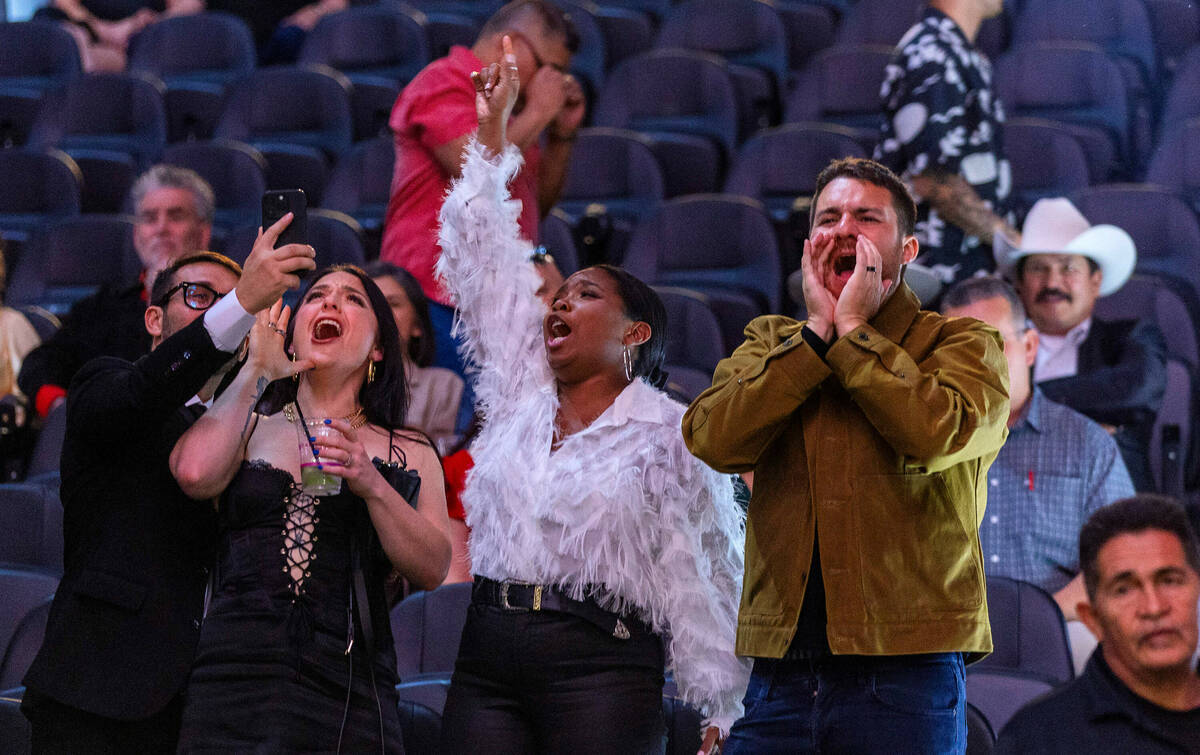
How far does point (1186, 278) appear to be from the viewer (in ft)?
16.5

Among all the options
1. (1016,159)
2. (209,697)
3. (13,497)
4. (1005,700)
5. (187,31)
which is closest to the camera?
(209,697)

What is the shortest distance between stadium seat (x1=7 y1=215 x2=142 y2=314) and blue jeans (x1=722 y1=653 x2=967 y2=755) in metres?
3.85

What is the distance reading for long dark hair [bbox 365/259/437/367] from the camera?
3.59 m

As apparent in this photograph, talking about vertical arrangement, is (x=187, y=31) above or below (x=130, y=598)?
above

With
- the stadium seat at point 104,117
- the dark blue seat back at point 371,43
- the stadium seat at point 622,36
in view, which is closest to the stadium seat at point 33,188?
the stadium seat at point 104,117

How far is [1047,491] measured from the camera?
3.57 meters

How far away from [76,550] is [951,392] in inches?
54.8

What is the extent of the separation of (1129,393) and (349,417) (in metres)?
2.47

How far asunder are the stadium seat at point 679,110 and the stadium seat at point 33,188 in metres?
2.27

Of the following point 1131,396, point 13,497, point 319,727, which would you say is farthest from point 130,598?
point 1131,396

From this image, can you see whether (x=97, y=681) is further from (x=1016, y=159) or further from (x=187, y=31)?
(x=187, y=31)

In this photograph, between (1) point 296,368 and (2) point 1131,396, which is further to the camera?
(2) point 1131,396

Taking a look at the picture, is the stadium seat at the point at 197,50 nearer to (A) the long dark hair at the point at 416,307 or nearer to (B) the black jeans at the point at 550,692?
(A) the long dark hair at the point at 416,307

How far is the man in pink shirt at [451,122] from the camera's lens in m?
3.71
